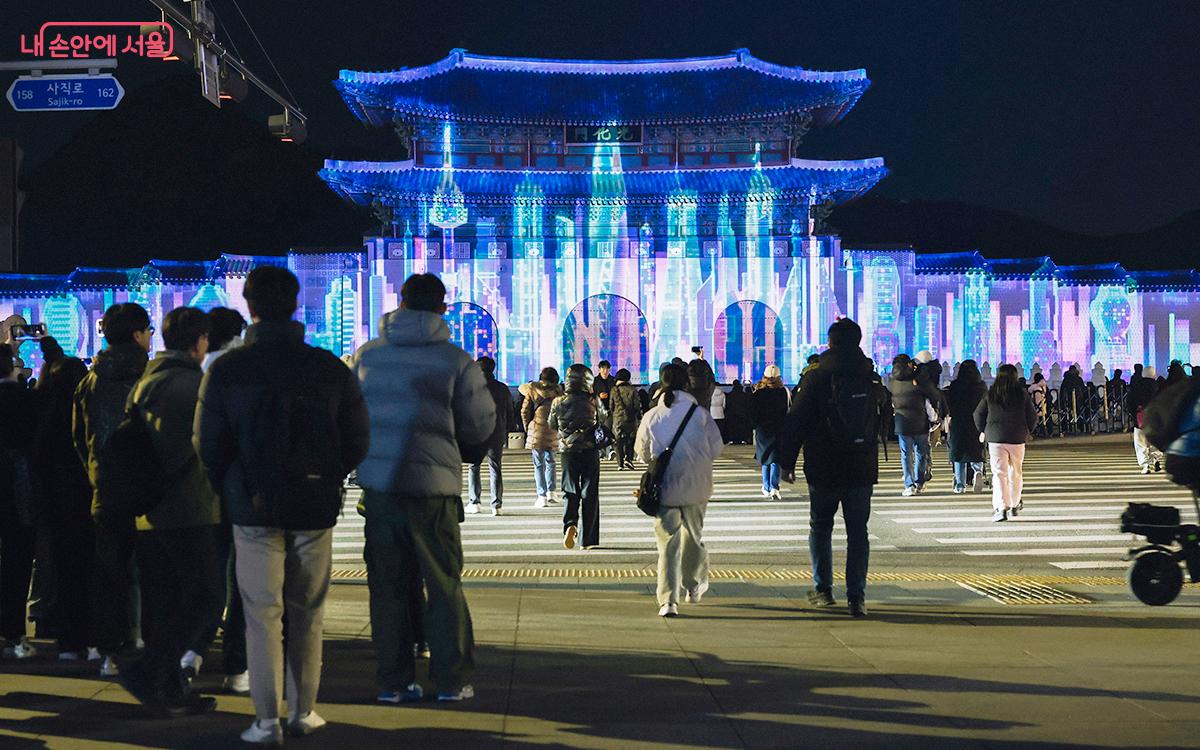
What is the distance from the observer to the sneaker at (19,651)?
7.43 metres

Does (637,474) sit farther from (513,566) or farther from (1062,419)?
(1062,419)

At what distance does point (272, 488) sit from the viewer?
5.40m

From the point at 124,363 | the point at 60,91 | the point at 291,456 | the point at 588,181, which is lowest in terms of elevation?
the point at 291,456

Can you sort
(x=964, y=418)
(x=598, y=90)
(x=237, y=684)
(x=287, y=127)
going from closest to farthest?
(x=237, y=684) → (x=964, y=418) → (x=287, y=127) → (x=598, y=90)

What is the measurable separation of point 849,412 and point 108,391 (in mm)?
4445

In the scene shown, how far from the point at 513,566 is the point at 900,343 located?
1025 inches

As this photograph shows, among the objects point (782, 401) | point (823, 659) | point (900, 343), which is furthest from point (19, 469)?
point (900, 343)

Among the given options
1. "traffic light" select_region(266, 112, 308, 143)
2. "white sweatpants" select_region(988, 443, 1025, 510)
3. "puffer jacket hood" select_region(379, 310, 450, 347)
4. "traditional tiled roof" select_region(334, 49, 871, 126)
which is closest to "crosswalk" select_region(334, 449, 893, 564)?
"white sweatpants" select_region(988, 443, 1025, 510)

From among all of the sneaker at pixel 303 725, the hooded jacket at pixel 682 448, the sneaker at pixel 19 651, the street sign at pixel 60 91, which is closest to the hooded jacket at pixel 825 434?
the hooded jacket at pixel 682 448

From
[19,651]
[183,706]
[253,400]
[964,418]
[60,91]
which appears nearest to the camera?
[253,400]

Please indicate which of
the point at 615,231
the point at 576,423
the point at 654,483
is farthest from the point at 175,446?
the point at 615,231

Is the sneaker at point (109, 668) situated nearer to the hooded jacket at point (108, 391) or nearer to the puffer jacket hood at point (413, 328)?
the hooded jacket at point (108, 391)

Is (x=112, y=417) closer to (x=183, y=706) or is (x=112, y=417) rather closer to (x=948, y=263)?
(x=183, y=706)

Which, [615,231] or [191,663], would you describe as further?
[615,231]
